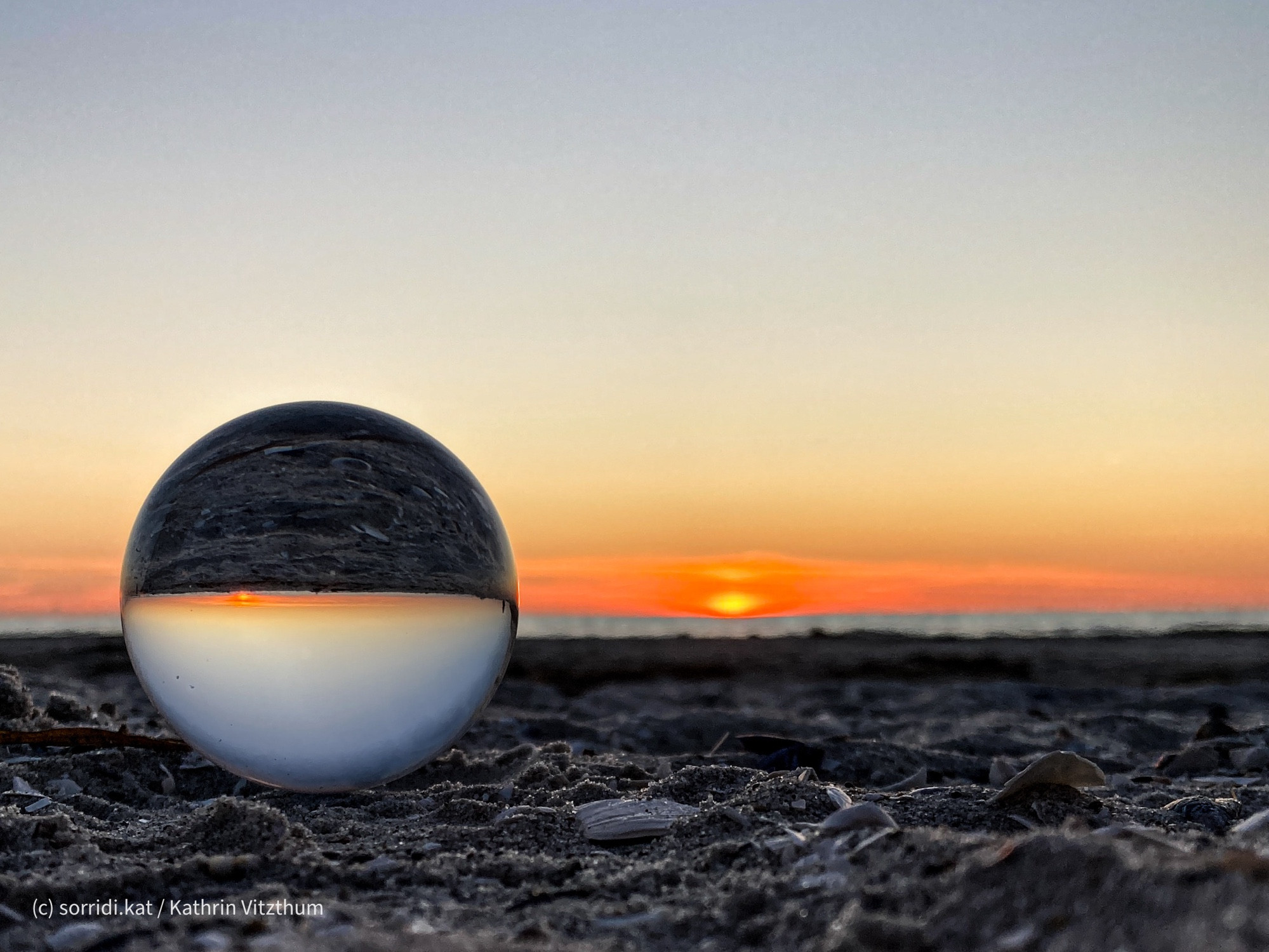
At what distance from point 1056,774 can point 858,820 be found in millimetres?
1089

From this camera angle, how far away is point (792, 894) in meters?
1.95

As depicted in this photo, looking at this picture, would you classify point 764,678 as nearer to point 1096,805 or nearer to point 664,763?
point 664,763

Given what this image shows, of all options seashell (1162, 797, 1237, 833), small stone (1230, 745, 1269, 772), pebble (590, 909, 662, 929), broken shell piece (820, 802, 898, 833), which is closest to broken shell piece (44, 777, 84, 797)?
pebble (590, 909, 662, 929)

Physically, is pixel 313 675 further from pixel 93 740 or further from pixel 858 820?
pixel 93 740

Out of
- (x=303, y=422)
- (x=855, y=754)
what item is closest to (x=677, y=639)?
(x=855, y=754)

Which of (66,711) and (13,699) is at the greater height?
(13,699)

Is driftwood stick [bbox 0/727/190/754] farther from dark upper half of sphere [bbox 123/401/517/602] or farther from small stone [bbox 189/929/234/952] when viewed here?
small stone [bbox 189/929/234/952]

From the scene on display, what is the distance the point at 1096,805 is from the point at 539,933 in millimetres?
1984

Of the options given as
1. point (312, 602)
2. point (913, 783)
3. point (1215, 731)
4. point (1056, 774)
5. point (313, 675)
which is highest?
point (312, 602)

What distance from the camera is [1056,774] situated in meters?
3.09

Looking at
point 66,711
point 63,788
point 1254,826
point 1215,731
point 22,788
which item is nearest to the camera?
point 1254,826

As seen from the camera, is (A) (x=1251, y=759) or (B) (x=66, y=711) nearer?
(A) (x=1251, y=759)

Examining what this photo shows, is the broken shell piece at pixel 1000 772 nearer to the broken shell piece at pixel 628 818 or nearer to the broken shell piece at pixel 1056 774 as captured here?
the broken shell piece at pixel 1056 774

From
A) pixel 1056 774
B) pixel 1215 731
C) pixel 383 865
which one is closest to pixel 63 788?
pixel 383 865
